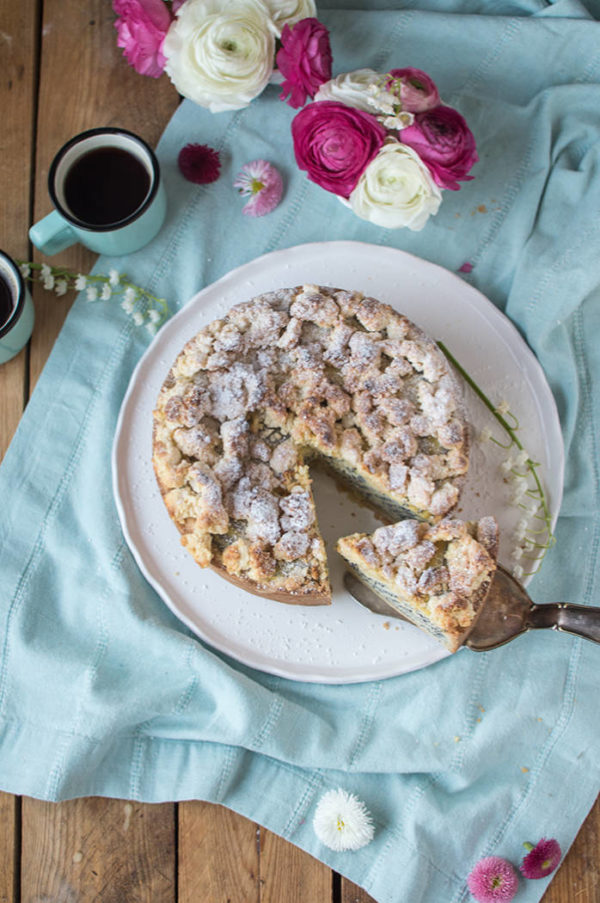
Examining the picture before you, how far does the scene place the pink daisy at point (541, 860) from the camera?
2.99m

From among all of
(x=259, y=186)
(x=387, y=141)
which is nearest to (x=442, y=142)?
(x=387, y=141)

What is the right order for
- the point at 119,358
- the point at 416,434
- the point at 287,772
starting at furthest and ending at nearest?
the point at 119,358 < the point at 287,772 < the point at 416,434

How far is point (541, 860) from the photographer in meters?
3.00

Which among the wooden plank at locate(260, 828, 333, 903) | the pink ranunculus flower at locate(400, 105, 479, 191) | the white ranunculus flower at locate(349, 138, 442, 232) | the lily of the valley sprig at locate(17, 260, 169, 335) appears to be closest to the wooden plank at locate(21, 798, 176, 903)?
the wooden plank at locate(260, 828, 333, 903)

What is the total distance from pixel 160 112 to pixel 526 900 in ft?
10.7

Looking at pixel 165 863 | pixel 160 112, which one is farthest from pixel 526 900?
pixel 160 112

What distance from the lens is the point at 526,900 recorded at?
303cm

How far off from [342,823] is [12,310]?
2.19 meters

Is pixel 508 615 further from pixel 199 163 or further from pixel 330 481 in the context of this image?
pixel 199 163

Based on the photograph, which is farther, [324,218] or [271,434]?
[324,218]

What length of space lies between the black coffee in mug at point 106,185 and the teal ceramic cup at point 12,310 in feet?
1.05

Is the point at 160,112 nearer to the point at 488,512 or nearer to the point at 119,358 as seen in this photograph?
the point at 119,358

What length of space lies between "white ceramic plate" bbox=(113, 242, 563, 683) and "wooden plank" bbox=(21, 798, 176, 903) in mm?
737

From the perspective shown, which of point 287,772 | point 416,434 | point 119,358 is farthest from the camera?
point 119,358
